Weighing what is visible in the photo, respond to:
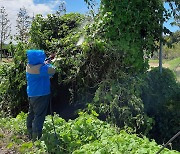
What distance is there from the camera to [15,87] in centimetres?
828

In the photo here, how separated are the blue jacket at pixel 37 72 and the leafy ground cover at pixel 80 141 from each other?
59 centimetres

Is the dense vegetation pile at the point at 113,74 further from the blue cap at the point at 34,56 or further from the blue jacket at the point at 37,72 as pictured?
the blue cap at the point at 34,56

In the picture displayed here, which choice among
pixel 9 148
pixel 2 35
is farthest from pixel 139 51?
pixel 2 35

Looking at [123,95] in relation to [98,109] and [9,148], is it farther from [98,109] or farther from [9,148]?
[9,148]

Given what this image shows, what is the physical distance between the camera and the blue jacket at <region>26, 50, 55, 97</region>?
558 cm

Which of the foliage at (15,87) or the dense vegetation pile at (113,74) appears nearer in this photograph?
the dense vegetation pile at (113,74)

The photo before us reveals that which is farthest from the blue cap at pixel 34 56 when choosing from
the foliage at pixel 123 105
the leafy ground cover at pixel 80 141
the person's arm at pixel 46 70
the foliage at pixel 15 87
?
the foliage at pixel 15 87

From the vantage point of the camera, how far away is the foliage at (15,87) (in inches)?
323

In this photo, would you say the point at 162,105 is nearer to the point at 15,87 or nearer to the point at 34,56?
the point at 34,56

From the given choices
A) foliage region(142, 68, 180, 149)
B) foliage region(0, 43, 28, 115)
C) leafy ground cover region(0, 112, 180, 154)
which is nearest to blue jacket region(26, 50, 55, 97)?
leafy ground cover region(0, 112, 180, 154)

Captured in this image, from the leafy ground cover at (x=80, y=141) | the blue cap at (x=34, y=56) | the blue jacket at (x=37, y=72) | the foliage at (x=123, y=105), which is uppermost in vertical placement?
the blue cap at (x=34, y=56)

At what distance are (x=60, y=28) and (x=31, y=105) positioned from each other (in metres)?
3.24

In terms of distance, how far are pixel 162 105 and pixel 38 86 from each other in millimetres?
3046

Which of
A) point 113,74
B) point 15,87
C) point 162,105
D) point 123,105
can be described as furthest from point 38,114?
point 162,105
